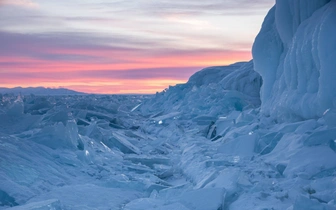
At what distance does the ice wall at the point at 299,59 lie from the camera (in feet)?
26.2

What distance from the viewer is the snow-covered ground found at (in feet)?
16.6

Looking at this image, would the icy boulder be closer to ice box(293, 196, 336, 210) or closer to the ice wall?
the ice wall

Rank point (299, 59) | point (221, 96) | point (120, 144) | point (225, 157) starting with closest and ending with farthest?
point (225, 157) < point (299, 59) < point (120, 144) < point (221, 96)

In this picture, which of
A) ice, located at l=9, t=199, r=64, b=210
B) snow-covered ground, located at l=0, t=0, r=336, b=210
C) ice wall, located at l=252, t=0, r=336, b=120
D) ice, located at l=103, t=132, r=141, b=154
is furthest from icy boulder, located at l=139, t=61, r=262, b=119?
ice, located at l=9, t=199, r=64, b=210

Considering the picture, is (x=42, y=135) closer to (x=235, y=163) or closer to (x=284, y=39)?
(x=235, y=163)

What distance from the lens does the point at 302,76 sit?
30.3ft

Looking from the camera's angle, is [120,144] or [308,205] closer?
[308,205]

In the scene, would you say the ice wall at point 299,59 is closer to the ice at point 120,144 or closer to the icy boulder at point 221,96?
the ice at point 120,144

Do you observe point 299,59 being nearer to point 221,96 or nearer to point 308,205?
point 308,205

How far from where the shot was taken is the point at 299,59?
9.45 metres

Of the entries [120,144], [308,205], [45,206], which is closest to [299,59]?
[120,144]

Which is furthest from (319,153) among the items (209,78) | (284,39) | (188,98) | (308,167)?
(209,78)

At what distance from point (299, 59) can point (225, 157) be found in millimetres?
3293

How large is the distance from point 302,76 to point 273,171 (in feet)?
13.1
